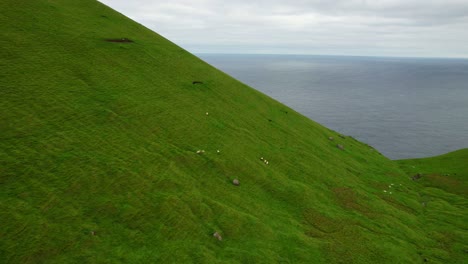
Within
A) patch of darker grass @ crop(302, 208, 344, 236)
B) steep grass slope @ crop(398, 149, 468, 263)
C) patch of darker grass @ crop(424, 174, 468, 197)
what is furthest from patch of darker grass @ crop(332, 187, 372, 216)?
patch of darker grass @ crop(424, 174, 468, 197)

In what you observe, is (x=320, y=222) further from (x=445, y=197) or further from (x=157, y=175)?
(x=445, y=197)

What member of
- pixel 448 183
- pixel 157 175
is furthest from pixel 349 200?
pixel 448 183

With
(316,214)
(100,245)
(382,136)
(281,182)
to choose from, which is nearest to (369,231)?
(316,214)

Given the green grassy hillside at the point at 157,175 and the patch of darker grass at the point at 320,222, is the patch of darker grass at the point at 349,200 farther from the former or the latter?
the patch of darker grass at the point at 320,222

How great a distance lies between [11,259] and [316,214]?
87.5 ft

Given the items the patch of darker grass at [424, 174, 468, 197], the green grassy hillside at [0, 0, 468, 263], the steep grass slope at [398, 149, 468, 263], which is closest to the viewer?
the green grassy hillside at [0, 0, 468, 263]

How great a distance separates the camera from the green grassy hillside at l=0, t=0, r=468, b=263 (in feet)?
71.1

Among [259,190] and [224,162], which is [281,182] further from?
[224,162]

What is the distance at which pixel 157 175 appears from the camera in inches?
1110

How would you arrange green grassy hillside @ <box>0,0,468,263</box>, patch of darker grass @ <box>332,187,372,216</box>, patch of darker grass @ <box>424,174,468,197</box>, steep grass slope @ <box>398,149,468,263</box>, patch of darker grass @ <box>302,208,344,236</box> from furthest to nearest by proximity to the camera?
patch of darker grass @ <box>424,174,468,197</box>
patch of darker grass @ <box>332,187,372,216</box>
steep grass slope @ <box>398,149,468,263</box>
patch of darker grass @ <box>302,208,344,236</box>
green grassy hillside @ <box>0,0,468,263</box>

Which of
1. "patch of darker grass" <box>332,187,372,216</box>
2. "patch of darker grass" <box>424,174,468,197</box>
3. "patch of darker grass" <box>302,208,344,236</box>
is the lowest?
"patch of darker grass" <box>302,208,344,236</box>

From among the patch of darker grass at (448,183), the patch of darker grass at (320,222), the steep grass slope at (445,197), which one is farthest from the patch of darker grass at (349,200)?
the patch of darker grass at (448,183)

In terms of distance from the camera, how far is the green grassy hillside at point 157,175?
21.7 meters

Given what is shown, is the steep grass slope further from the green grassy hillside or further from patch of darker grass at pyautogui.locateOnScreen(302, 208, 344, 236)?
patch of darker grass at pyautogui.locateOnScreen(302, 208, 344, 236)
